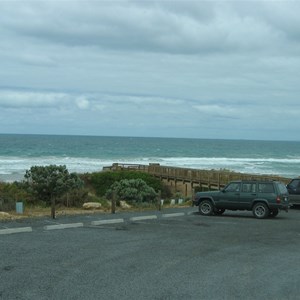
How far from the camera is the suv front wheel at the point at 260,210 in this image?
2127 cm

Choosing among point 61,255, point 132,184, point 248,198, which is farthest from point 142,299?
point 132,184

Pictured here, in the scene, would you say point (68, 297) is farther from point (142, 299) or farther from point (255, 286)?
point (255, 286)

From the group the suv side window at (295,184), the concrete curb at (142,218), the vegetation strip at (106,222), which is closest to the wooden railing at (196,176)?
the suv side window at (295,184)

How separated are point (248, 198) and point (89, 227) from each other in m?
7.77

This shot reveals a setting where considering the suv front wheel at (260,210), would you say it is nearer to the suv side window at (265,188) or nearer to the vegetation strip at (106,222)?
the suv side window at (265,188)

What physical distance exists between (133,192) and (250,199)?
1330 cm

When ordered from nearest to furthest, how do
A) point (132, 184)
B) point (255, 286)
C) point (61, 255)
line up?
1. point (255, 286)
2. point (61, 255)
3. point (132, 184)

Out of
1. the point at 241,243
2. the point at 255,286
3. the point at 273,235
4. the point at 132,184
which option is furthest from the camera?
the point at 132,184

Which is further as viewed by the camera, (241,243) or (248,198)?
(248,198)

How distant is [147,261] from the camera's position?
35.0 feet

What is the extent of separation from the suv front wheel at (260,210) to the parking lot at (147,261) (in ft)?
11.2

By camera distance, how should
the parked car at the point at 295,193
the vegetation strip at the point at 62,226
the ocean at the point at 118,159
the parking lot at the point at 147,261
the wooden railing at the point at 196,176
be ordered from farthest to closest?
the ocean at the point at 118,159
the wooden railing at the point at 196,176
the parked car at the point at 295,193
the vegetation strip at the point at 62,226
the parking lot at the point at 147,261

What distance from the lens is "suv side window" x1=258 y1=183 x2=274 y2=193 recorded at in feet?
70.6

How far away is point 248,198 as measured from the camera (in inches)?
852
